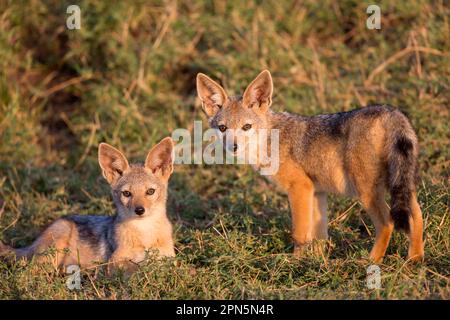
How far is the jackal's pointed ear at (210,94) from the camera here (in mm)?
7191

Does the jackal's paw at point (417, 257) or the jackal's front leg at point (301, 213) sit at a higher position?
the jackal's front leg at point (301, 213)

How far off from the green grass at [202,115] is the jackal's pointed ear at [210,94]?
109 centimetres

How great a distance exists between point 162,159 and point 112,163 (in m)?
0.46

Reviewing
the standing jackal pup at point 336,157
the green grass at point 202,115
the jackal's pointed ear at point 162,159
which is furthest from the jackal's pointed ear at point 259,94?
the green grass at point 202,115

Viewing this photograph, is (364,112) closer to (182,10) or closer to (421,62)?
(421,62)

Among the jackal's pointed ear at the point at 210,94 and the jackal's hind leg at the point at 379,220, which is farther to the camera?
the jackal's pointed ear at the point at 210,94

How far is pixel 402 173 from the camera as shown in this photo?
576 cm

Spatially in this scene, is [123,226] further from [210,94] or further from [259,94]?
[259,94]

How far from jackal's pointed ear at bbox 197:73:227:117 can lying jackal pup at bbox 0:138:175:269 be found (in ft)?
2.88

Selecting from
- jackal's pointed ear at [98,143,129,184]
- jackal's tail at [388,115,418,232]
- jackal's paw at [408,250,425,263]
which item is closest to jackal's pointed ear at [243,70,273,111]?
jackal's pointed ear at [98,143,129,184]

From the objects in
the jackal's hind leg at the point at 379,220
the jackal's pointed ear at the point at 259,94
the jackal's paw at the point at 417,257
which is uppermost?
the jackal's pointed ear at the point at 259,94

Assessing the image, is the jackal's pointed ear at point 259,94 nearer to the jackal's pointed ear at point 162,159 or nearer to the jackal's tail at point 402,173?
the jackal's pointed ear at point 162,159

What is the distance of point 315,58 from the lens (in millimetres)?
9719

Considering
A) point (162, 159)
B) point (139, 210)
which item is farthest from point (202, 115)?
point (139, 210)
